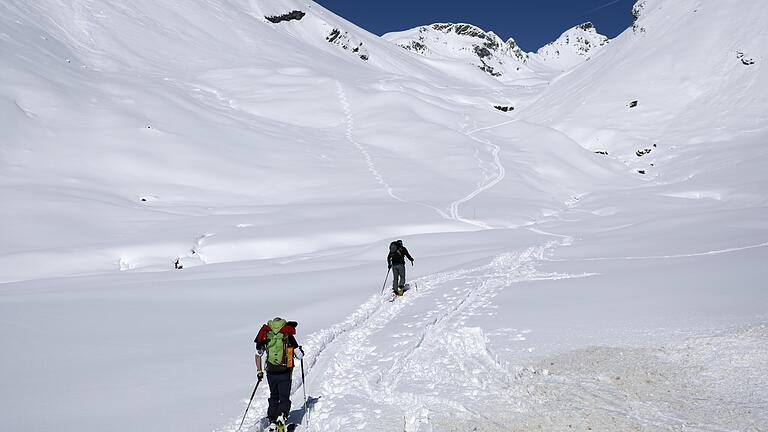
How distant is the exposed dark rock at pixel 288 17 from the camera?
338ft

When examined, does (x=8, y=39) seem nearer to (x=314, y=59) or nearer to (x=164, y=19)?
(x=164, y=19)

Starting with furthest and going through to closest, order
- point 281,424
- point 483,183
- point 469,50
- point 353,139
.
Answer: point 469,50 < point 353,139 < point 483,183 < point 281,424

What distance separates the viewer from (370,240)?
24219 millimetres

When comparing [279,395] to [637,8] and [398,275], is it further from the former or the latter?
[637,8]

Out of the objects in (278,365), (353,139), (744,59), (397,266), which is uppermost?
(744,59)

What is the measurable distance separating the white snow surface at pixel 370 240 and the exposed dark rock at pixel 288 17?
3997cm

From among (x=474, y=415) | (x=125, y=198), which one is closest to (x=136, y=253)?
(x=125, y=198)

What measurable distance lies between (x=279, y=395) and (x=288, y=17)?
111018 millimetres

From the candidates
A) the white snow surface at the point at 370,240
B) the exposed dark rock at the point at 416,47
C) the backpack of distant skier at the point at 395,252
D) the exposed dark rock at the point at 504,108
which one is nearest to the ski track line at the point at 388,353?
the white snow surface at the point at 370,240

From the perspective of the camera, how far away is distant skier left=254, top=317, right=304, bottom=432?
273 inches

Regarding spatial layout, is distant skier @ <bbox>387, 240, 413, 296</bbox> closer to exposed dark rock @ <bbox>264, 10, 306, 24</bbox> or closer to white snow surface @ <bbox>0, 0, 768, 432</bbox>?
white snow surface @ <bbox>0, 0, 768, 432</bbox>

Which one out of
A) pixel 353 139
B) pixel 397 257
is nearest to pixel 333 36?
pixel 353 139

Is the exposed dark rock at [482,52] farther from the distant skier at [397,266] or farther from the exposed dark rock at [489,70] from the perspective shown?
the distant skier at [397,266]

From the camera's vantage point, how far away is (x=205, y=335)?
1077 centimetres
